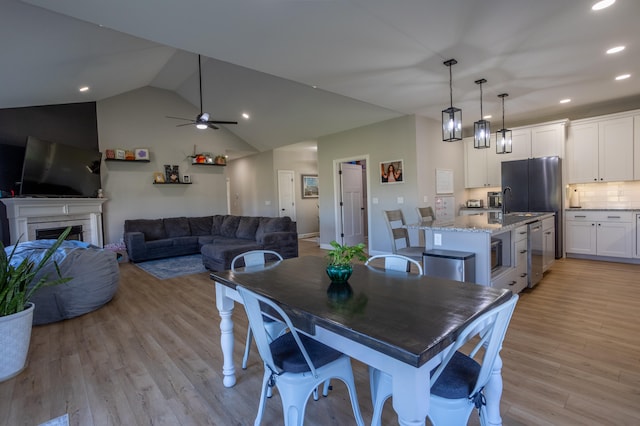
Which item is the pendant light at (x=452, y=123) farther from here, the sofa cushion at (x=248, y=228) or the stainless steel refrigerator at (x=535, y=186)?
the sofa cushion at (x=248, y=228)

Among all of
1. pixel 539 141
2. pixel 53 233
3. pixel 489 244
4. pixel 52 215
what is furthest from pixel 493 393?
pixel 53 233

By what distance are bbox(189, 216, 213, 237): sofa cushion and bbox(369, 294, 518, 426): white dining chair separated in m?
6.78

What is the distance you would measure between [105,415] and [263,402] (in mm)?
987

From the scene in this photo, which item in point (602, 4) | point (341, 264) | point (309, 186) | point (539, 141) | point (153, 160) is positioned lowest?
point (341, 264)

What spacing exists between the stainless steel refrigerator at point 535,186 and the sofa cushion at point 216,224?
5.92 meters

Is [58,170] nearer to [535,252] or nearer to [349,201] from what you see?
[349,201]

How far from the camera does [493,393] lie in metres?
1.36

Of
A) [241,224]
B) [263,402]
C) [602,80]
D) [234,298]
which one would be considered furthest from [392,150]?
[263,402]

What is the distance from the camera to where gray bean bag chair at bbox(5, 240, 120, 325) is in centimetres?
312

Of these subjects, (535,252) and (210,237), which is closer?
(535,252)

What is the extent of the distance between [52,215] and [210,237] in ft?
8.78

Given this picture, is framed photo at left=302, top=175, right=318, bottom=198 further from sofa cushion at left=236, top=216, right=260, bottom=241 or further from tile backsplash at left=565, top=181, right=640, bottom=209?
tile backsplash at left=565, top=181, right=640, bottom=209

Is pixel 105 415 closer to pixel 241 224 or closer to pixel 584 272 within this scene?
pixel 241 224

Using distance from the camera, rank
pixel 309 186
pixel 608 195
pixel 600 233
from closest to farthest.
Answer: pixel 600 233 → pixel 608 195 → pixel 309 186
